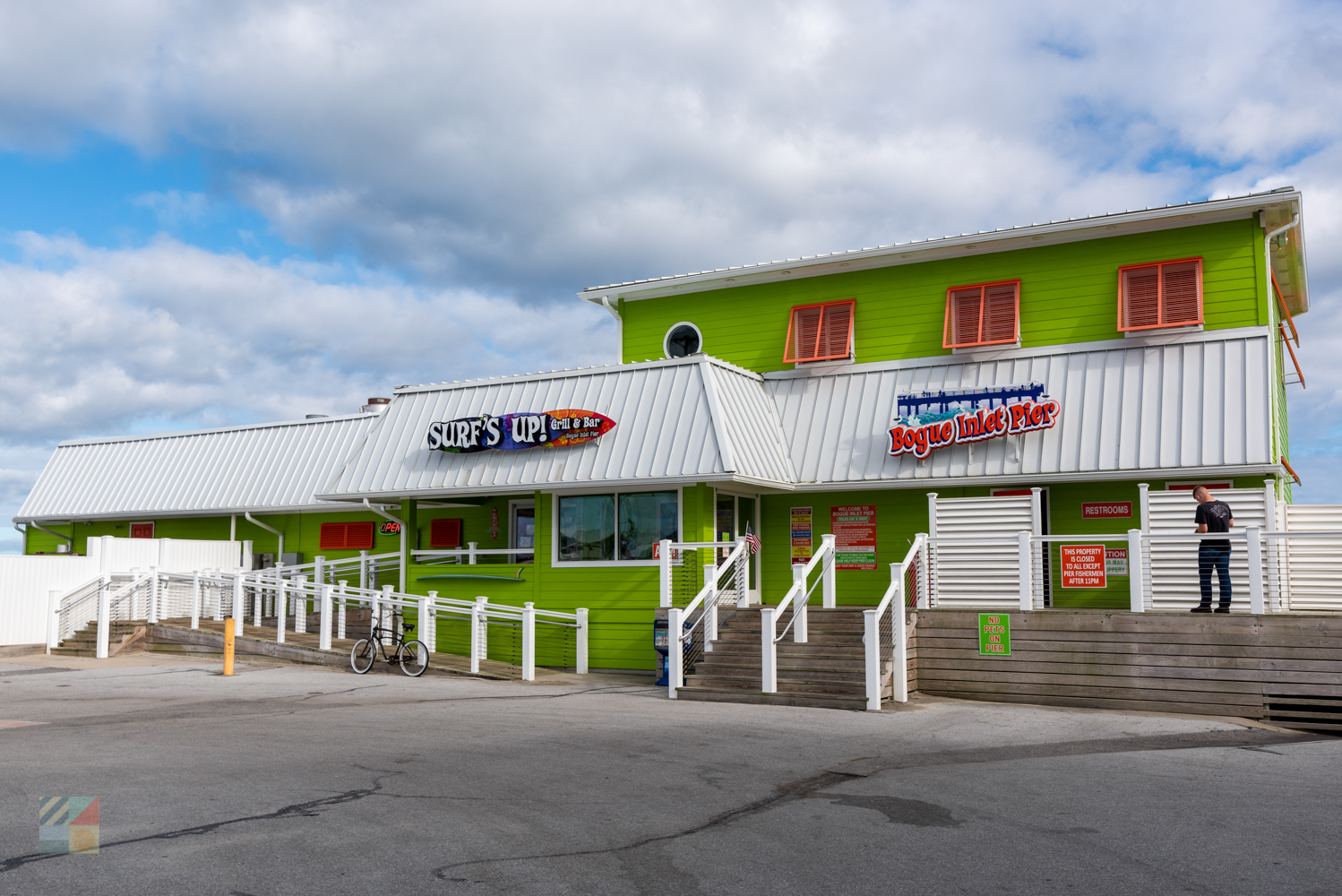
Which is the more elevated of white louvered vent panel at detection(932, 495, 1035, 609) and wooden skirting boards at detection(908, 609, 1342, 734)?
white louvered vent panel at detection(932, 495, 1035, 609)

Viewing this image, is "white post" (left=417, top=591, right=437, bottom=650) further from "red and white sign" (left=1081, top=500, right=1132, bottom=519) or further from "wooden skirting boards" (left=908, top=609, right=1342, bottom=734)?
"red and white sign" (left=1081, top=500, right=1132, bottom=519)

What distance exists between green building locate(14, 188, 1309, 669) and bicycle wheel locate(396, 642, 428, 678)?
226 cm

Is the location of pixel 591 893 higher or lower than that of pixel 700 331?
lower

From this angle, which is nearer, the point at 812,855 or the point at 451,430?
the point at 812,855

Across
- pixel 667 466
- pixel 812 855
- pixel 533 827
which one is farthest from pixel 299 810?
pixel 667 466

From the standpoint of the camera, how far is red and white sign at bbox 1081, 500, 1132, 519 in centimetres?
1773

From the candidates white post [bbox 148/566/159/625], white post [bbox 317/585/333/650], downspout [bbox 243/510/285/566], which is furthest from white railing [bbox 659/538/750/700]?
downspout [bbox 243/510/285/566]

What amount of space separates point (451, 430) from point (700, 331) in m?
5.60

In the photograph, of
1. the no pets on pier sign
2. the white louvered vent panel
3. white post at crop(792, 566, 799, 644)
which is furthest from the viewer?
the white louvered vent panel

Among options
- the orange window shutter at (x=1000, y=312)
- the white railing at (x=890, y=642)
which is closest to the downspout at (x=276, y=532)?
the white railing at (x=890, y=642)

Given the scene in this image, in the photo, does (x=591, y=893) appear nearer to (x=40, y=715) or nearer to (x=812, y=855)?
(x=812, y=855)

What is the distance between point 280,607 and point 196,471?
950cm

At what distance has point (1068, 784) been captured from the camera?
908 cm

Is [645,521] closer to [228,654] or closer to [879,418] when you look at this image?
[879,418]
